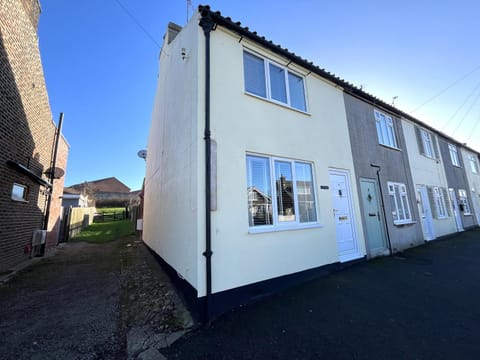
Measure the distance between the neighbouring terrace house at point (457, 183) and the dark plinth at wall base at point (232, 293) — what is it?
13016mm

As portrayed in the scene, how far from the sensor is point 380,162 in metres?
7.66

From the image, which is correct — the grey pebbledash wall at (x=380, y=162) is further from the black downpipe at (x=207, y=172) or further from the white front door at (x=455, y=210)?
the white front door at (x=455, y=210)

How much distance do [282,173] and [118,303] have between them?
14.7ft

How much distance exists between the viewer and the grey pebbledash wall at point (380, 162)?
6.97 metres

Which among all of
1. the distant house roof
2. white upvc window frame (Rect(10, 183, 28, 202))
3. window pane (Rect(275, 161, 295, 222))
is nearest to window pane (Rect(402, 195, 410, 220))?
window pane (Rect(275, 161, 295, 222))

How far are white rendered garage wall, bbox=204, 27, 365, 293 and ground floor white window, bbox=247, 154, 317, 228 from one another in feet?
0.66

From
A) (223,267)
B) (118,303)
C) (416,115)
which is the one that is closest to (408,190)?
(416,115)

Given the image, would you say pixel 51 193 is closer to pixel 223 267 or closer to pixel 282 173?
pixel 223 267

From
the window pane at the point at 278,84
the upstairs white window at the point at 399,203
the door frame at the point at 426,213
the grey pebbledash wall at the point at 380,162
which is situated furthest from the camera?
the door frame at the point at 426,213

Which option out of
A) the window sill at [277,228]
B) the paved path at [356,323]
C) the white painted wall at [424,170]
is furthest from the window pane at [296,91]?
the white painted wall at [424,170]

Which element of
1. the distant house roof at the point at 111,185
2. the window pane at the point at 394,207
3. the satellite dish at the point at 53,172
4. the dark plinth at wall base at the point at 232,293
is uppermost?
the distant house roof at the point at 111,185

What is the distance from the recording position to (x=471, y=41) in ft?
26.1

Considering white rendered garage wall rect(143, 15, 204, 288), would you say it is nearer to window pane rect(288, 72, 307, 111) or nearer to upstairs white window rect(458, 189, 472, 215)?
window pane rect(288, 72, 307, 111)

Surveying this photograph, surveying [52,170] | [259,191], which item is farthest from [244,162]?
[52,170]
